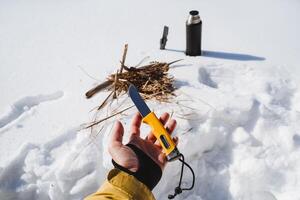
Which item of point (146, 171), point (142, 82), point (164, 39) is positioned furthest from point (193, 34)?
point (146, 171)

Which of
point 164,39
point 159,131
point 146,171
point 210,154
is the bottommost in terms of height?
point 210,154

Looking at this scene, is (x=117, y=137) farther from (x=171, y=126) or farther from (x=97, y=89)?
(x=97, y=89)

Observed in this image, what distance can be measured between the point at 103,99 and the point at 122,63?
0.24m

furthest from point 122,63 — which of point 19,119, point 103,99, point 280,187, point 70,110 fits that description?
point 280,187

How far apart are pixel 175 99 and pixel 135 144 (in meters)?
0.47

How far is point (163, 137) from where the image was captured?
165 cm

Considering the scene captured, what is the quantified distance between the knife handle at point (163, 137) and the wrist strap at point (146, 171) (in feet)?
0.25

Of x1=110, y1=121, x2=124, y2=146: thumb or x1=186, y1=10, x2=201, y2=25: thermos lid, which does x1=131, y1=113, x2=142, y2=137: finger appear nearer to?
x1=110, y1=121, x2=124, y2=146: thumb

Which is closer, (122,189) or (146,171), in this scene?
(122,189)

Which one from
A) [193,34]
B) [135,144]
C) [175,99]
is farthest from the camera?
[193,34]

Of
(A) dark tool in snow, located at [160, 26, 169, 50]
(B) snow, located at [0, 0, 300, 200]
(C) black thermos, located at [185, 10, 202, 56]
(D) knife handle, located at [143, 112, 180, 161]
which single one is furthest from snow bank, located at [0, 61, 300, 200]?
(A) dark tool in snow, located at [160, 26, 169, 50]

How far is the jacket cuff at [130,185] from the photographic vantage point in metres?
1.44

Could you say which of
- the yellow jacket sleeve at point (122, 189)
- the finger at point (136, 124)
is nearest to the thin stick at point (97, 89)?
the finger at point (136, 124)

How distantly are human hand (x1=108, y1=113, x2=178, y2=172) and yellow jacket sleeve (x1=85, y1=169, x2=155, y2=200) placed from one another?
0.08m
